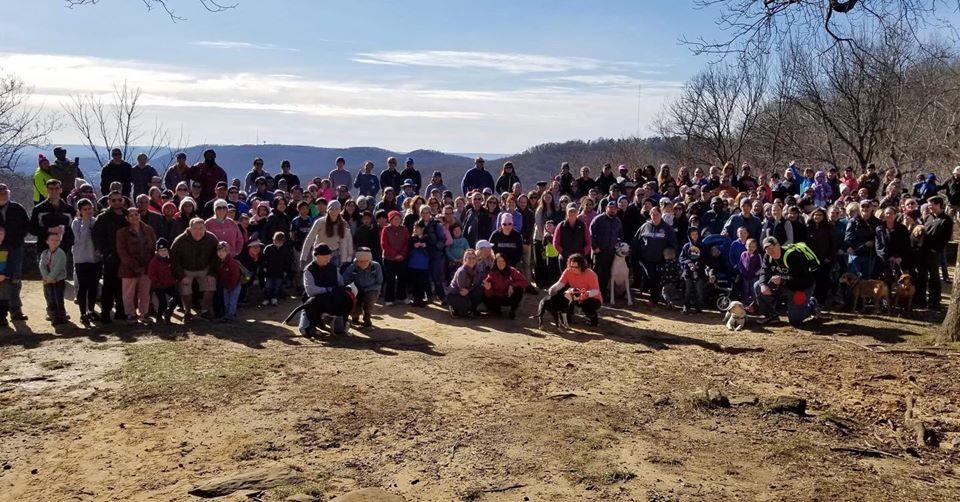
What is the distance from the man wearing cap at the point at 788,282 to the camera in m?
10.7

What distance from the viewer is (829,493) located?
510 centimetres

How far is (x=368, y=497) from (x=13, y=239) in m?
8.02

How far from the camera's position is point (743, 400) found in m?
7.07

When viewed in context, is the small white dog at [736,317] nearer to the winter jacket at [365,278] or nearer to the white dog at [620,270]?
the white dog at [620,270]

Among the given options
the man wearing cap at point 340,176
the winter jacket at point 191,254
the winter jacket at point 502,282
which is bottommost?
the winter jacket at point 502,282

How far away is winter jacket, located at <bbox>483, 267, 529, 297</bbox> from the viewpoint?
38.1 ft

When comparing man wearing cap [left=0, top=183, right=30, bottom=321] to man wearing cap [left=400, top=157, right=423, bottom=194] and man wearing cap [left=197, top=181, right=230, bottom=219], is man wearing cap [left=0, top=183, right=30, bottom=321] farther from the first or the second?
man wearing cap [left=400, top=157, right=423, bottom=194]

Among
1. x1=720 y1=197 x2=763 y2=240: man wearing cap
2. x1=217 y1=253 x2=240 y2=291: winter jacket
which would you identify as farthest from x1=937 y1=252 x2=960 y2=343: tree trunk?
x1=217 y1=253 x2=240 y2=291: winter jacket

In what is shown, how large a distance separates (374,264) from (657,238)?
178 inches

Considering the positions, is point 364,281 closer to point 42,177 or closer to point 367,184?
point 367,184

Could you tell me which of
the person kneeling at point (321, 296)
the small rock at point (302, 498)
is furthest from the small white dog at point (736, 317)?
the small rock at point (302, 498)

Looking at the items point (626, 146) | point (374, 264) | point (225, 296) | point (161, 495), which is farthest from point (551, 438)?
point (626, 146)

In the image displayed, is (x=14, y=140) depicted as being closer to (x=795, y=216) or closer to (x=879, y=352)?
(x=795, y=216)

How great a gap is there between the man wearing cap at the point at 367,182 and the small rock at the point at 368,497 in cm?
1178
